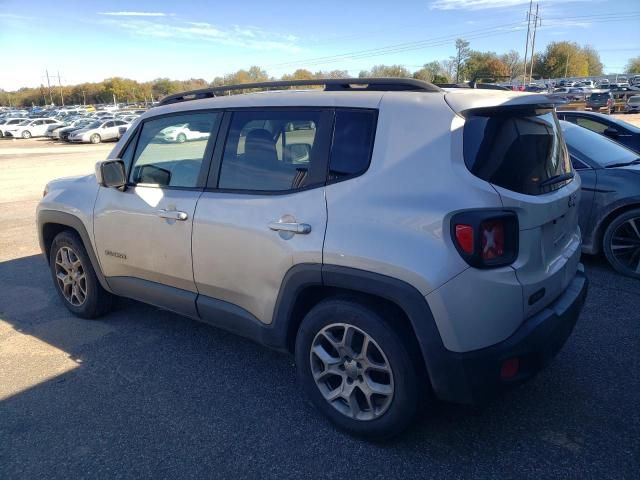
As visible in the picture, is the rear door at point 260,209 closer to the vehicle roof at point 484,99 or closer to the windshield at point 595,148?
the vehicle roof at point 484,99

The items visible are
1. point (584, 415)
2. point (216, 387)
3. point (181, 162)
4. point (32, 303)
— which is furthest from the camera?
point (32, 303)

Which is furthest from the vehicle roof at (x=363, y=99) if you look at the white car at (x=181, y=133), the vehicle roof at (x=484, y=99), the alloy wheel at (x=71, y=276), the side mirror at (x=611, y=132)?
the side mirror at (x=611, y=132)

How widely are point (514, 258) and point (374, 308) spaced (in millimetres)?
707

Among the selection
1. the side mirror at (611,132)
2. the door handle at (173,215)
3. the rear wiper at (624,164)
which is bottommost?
the rear wiper at (624,164)

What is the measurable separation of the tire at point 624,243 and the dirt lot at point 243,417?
3.41ft

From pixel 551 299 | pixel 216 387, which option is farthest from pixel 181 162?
pixel 551 299

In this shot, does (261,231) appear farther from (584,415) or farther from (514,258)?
(584,415)

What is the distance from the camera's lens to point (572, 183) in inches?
118

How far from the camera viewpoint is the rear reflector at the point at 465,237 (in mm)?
2207

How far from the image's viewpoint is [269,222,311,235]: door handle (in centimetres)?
262

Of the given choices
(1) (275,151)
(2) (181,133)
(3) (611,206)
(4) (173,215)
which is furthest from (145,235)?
(3) (611,206)

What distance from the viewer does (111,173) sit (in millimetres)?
3604

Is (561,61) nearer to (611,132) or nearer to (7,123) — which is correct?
(7,123)

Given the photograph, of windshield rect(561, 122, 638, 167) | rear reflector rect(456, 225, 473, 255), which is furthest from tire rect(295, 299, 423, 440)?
windshield rect(561, 122, 638, 167)
